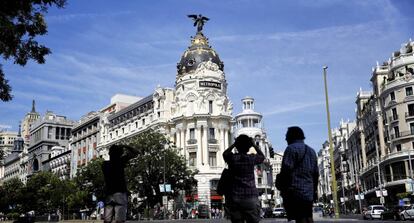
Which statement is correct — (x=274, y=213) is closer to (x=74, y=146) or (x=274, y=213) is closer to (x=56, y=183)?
(x=56, y=183)

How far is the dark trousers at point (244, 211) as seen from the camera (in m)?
8.00

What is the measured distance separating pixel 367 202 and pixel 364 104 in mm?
17000

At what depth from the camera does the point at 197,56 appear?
78.8 m

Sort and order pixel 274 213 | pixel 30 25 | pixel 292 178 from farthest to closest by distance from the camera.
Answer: pixel 274 213 < pixel 30 25 < pixel 292 178

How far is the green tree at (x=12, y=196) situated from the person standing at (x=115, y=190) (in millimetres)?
74097

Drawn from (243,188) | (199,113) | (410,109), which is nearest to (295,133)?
(243,188)

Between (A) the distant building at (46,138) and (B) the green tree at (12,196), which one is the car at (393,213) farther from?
(A) the distant building at (46,138)

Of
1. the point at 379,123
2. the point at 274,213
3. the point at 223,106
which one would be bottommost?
the point at 274,213

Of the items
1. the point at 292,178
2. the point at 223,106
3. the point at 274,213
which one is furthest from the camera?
the point at 223,106

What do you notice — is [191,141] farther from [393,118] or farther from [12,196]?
[12,196]

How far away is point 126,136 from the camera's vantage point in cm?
8769

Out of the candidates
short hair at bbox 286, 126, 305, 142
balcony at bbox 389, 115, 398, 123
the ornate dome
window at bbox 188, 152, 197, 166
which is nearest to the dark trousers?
short hair at bbox 286, 126, 305, 142

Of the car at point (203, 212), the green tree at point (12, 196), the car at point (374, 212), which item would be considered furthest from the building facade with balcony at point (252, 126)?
the car at point (374, 212)

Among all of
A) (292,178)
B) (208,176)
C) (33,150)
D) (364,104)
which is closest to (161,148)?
(208,176)
